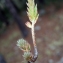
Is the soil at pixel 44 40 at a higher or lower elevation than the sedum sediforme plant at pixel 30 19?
higher

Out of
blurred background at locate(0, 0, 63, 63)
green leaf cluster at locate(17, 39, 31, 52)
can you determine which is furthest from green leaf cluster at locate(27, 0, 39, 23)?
blurred background at locate(0, 0, 63, 63)

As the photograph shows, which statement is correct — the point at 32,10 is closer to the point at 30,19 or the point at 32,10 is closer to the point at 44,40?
the point at 30,19

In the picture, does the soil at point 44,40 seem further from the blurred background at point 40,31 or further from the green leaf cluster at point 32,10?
the green leaf cluster at point 32,10

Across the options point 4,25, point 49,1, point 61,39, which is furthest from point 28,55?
point 49,1

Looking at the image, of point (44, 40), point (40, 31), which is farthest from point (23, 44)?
point (40, 31)

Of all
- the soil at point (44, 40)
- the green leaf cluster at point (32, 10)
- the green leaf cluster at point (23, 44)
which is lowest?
the green leaf cluster at point (23, 44)

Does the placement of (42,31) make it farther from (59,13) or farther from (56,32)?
(59,13)

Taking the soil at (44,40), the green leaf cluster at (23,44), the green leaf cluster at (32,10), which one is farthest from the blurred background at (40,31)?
the green leaf cluster at (32,10)
